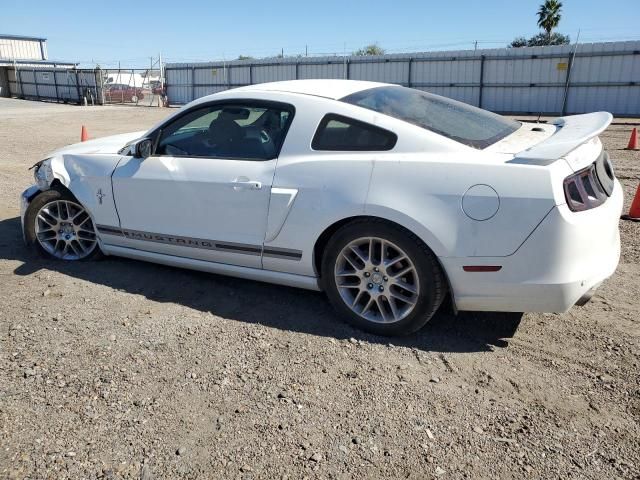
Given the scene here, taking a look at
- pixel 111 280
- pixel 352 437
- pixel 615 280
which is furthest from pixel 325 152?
pixel 615 280

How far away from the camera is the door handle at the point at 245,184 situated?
12.5 ft

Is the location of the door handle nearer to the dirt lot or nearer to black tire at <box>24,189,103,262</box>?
the dirt lot

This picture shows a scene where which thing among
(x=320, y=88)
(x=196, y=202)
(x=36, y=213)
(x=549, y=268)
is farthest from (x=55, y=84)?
(x=549, y=268)

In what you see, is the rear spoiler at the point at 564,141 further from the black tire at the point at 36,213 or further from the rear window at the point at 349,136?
the black tire at the point at 36,213

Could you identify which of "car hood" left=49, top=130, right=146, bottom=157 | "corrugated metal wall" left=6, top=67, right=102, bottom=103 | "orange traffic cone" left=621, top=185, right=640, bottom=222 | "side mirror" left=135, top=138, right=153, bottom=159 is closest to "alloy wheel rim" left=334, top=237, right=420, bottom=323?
"side mirror" left=135, top=138, right=153, bottom=159

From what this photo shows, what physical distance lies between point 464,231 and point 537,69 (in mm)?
22448

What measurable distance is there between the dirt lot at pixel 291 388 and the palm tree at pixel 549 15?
57.3 m

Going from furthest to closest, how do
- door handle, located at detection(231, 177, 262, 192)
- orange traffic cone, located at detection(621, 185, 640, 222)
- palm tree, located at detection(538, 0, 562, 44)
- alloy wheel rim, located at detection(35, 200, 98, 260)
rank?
palm tree, located at detection(538, 0, 562, 44), orange traffic cone, located at detection(621, 185, 640, 222), alloy wheel rim, located at detection(35, 200, 98, 260), door handle, located at detection(231, 177, 262, 192)

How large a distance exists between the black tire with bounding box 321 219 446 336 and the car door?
0.55 m

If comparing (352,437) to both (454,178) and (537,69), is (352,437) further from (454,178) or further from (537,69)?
(537,69)

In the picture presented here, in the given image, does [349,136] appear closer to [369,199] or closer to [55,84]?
[369,199]

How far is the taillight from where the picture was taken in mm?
3072

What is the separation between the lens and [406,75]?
2631cm

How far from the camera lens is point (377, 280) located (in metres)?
3.57
